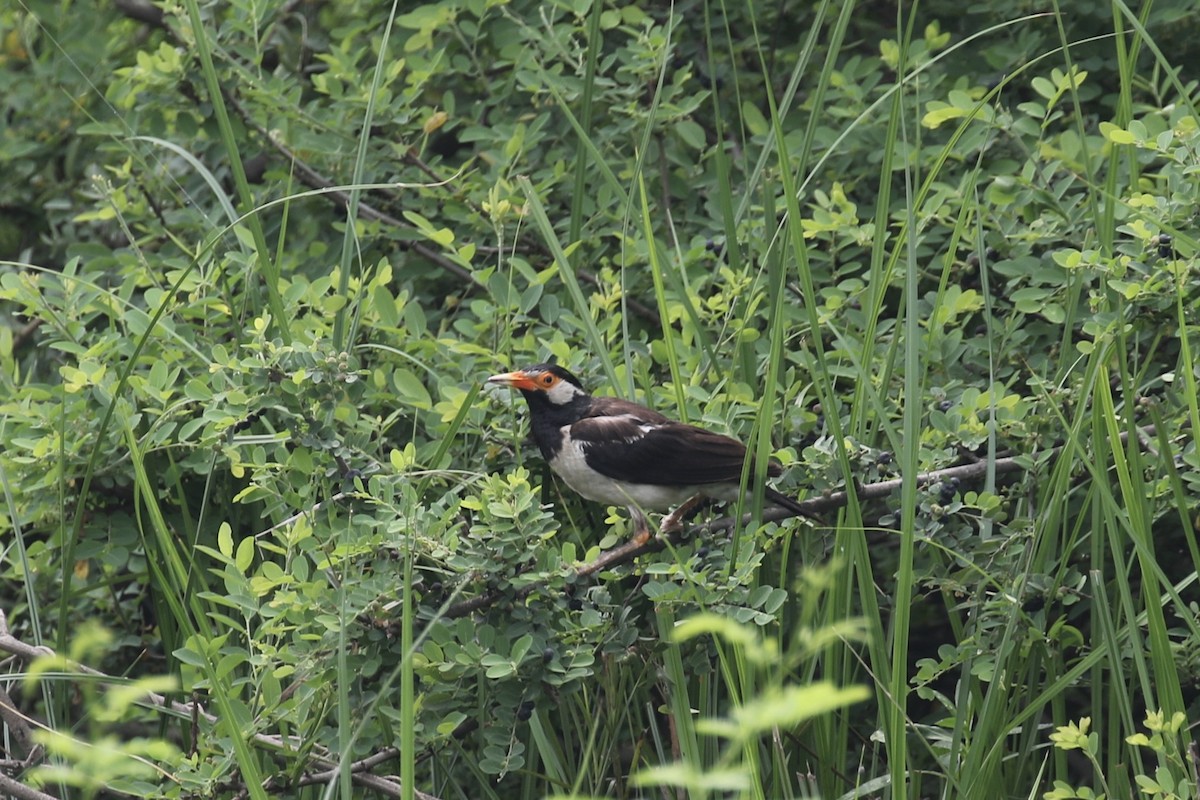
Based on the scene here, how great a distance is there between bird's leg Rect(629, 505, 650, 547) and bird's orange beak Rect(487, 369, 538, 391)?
441 mm

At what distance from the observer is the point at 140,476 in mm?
3135

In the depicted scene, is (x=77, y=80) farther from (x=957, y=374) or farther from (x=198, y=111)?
(x=957, y=374)

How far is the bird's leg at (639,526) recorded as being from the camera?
3.55 metres

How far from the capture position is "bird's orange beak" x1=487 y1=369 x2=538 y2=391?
148 inches

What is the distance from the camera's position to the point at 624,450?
3.84 metres

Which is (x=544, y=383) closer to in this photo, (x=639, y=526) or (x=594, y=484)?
(x=594, y=484)

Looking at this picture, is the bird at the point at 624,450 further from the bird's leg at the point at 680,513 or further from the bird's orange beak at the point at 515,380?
the bird's leg at the point at 680,513

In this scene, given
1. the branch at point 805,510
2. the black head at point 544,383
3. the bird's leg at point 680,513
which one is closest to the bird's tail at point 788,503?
the branch at point 805,510

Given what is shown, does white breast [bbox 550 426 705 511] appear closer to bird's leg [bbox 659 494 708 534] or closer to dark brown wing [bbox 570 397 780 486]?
dark brown wing [bbox 570 397 780 486]

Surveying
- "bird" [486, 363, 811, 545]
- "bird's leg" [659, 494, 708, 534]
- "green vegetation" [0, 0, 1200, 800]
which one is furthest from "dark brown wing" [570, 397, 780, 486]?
"bird's leg" [659, 494, 708, 534]

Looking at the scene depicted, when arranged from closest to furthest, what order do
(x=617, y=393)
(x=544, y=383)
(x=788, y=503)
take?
(x=788, y=503)
(x=617, y=393)
(x=544, y=383)

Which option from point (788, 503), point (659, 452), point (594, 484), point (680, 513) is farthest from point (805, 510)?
point (680, 513)

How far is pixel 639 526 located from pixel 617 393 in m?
0.40

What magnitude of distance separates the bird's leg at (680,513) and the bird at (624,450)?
0.12m
